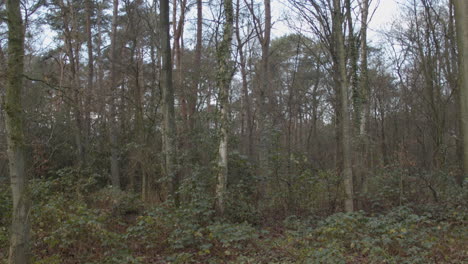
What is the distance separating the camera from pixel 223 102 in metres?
8.16

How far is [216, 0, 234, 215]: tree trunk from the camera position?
7.91 meters

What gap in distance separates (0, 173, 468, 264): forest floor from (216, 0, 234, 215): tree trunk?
0.63m

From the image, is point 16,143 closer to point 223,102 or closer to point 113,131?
point 223,102

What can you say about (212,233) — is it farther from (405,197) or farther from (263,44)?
(263,44)

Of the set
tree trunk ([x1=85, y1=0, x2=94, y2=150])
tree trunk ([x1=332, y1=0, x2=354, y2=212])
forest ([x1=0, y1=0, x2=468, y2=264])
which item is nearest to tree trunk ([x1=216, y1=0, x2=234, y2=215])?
forest ([x1=0, y1=0, x2=468, y2=264])

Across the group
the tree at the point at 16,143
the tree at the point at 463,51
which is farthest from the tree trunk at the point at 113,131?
the tree at the point at 463,51

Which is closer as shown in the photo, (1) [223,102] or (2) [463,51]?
(2) [463,51]

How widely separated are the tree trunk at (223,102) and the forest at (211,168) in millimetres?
27

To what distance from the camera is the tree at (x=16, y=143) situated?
459 centimetres

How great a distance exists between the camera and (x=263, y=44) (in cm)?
1362

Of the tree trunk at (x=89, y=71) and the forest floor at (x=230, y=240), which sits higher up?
the tree trunk at (x=89, y=71)

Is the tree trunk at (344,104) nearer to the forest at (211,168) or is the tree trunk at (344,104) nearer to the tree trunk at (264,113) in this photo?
the forest at (211,168)

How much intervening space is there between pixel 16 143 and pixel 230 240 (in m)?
3.60

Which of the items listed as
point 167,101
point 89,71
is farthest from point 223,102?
point 89,71
